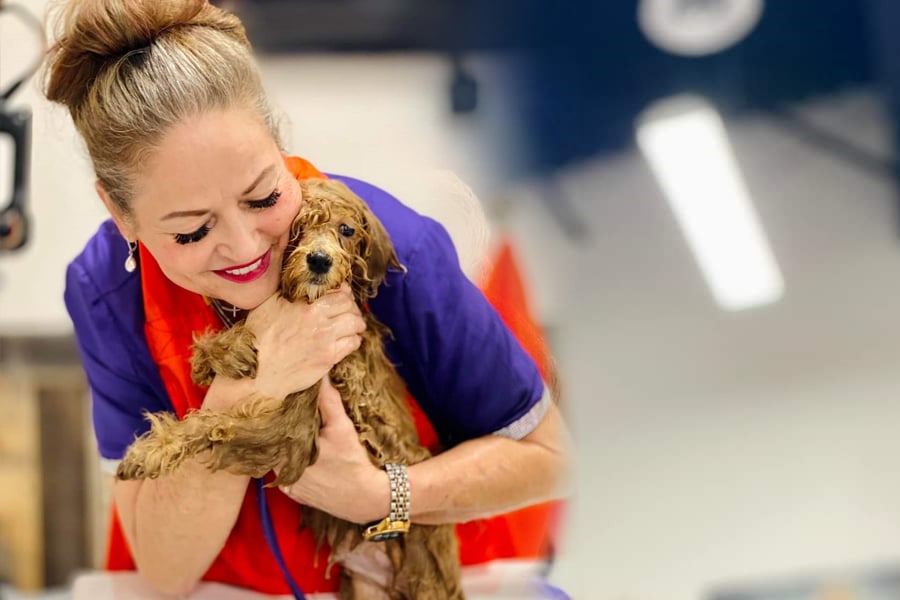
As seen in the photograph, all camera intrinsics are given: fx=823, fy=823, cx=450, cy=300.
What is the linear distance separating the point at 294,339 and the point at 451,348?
0.14m

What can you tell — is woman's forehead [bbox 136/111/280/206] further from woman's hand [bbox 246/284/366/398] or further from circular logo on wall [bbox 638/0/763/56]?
circular logo on wall [bbox 638/0/763/56]

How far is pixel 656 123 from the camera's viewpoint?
859 millimetres

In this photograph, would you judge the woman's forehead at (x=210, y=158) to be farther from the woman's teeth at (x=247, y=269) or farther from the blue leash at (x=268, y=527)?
the blue leash at (x=268, y=527)

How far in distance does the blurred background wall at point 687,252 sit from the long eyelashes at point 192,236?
9.9 inches

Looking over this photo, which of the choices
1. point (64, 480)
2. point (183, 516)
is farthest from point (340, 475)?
point (64, 480)

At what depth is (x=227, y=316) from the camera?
1.94ft

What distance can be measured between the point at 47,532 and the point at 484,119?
1.00 metres

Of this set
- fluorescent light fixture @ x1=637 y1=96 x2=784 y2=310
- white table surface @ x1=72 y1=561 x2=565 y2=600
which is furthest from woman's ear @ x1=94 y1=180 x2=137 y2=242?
fluorescent light fixture @ x1=637 y1=96 x2=784 y2=310

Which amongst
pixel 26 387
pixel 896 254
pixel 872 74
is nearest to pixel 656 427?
pixel 896 254

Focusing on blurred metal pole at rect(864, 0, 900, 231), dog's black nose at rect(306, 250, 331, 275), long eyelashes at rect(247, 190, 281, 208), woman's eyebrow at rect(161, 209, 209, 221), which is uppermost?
blurred metal pole at rect(864, 0, 900, 231)

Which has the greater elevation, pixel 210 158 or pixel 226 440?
pixel 210 158

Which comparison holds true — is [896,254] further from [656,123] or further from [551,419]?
[551,419]

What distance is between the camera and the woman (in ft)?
1.68

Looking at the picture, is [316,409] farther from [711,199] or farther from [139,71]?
[711,199]
